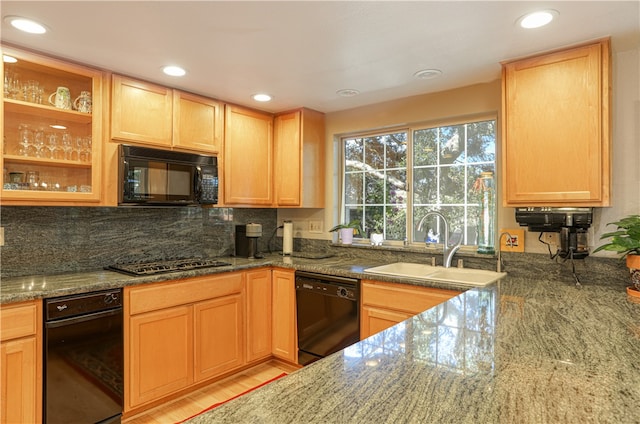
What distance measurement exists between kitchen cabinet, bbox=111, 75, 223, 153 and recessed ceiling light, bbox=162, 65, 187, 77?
25 centimetres

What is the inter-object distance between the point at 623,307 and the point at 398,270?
1.48 metres

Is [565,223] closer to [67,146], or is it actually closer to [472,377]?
[472,377]

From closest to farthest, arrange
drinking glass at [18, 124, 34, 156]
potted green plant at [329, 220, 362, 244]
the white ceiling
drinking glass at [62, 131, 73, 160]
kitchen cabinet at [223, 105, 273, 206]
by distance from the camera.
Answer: the white ceiling, drinking glass at [18, 124, 34, 156], drinking glass at [62, 131, 73, 160], kitchen cabinet at [223, 105, 273, 206], potted green plant at [329, 220, 362, 244]

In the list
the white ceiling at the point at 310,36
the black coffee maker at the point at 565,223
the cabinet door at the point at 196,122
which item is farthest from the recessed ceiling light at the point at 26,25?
the black coffee maker at the point at 565,223

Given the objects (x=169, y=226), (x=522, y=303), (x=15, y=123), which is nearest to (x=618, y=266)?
(x=522, y=303)

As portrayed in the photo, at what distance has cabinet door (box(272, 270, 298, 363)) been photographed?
2.97 meters

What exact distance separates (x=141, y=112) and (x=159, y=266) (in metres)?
1.09

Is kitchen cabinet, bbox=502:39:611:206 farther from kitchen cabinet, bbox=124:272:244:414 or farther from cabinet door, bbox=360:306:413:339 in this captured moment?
kitchen cabinet, bbox=124:272:244:414

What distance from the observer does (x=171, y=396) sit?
2.52 metres

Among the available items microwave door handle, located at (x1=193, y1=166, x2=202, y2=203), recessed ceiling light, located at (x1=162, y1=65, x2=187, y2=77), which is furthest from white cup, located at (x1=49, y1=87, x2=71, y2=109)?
microwave door handle, located at (x1=193, y1=166, x2=202, y2=203)

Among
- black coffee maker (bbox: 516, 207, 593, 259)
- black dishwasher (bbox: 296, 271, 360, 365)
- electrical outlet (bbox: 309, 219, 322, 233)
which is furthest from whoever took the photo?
electrical outlet (bbox: 309, 219, 322, 233)

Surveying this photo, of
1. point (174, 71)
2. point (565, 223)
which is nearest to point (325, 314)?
point (565, 223)

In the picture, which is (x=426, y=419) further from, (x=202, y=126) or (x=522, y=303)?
(x=202, y=126)

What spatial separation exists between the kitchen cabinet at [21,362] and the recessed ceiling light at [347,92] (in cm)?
236
